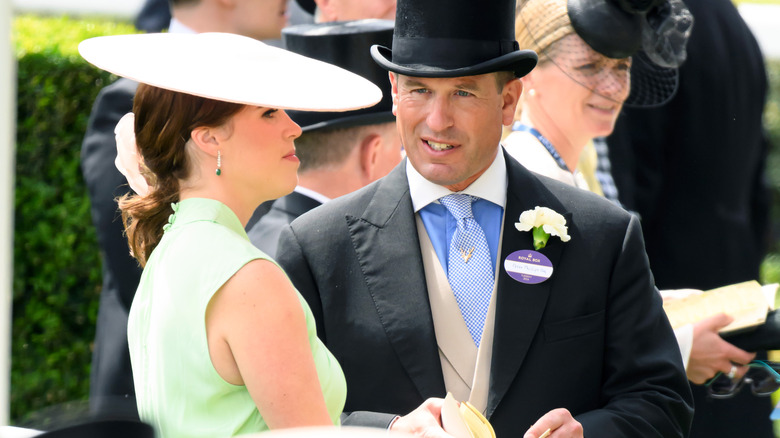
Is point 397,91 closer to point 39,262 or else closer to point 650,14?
point 650,14

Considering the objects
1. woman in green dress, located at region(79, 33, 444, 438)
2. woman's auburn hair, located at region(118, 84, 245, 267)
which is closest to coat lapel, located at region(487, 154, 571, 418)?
woman in green dress, located at region(79, 33, 444, 438)

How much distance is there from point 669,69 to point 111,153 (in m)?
2.23

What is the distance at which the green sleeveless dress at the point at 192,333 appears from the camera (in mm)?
2354

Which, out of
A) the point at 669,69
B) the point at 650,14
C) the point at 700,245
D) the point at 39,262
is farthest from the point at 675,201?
the point at 39,262

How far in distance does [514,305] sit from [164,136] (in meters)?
1.04

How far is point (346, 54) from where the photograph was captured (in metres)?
4.04

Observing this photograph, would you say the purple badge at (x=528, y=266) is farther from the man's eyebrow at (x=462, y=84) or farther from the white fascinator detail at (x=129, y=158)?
A: the white fascinator detail at (x=129, y=158)

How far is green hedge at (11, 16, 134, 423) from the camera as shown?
627 centimetres

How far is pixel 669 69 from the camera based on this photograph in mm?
4285

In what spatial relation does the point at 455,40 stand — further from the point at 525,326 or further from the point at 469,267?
the point at 525,326

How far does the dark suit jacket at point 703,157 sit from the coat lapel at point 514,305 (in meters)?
1.85

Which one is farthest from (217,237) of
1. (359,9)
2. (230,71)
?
(359,9)

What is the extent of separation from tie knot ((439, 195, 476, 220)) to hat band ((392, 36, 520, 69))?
1.20ft

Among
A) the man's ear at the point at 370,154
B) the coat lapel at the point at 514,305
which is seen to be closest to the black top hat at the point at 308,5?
the man's ear at the point at 370,154
